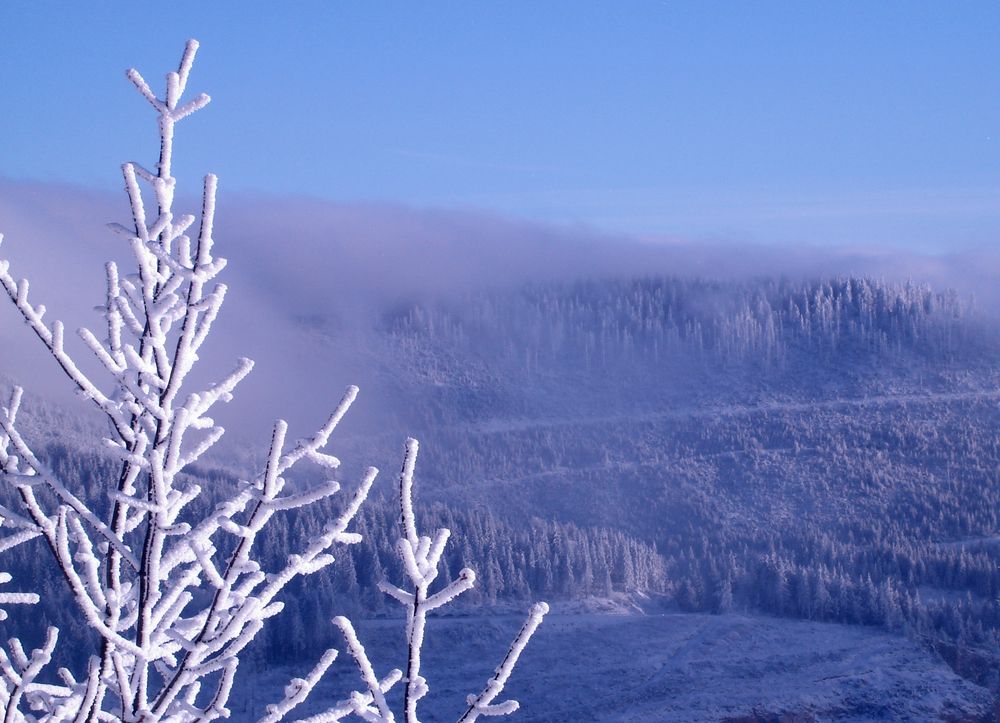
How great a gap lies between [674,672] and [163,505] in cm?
4281

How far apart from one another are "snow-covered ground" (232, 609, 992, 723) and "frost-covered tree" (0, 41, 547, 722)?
2998cm

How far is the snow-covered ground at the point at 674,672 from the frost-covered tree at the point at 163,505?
1180 inches

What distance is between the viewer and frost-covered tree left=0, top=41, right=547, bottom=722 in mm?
3719

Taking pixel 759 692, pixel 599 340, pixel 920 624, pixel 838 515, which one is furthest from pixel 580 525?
pixel 599 340

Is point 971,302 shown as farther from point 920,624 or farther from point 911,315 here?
point 920,624

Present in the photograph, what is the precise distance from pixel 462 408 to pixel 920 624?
94231 mm

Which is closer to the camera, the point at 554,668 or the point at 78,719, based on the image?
the point at 78,719

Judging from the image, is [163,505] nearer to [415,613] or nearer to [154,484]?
[154,484]

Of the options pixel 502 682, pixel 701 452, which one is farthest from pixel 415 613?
pixel 701 452

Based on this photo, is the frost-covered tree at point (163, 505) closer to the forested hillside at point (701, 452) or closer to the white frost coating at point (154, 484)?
the white frost coating at point (154, 484)

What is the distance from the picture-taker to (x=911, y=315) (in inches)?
5797

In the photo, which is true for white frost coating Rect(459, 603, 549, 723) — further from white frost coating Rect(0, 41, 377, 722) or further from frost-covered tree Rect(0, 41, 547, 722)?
white frost coating Rect(0, 41, 377, 722)

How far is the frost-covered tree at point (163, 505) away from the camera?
12.2 feet

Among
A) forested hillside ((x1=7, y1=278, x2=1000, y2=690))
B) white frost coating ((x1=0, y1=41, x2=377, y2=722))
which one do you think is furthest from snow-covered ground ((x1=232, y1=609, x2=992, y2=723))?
white frost coating ((x1=0, y1=41, x2=377, y2=722))
